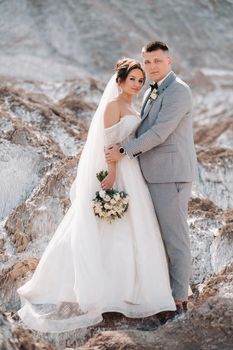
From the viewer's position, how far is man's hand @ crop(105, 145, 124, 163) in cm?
517

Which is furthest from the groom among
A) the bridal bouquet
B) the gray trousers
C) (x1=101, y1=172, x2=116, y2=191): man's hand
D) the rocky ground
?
the rocky ground

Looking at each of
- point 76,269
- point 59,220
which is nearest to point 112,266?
point 76,269

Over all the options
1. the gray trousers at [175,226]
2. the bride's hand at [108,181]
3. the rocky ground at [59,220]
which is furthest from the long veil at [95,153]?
the rocky ground at [59,220]

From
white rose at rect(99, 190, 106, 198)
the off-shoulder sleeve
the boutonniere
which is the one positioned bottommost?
white rose at rect(99, 190, 106, 198)

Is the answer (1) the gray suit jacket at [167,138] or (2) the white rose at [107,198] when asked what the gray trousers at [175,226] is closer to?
(1) the gray suit jacket at [167,138]

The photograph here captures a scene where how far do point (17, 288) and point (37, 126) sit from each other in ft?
12.9

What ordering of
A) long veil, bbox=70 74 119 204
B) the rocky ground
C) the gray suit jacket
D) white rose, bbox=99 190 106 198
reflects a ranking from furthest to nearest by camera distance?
long veil, bbox=70 74 119 204 → white rose, bbox=99 190 106 198 → the gray suit jacket → the rocky ground

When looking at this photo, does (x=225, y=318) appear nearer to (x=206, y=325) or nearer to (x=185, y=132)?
(x=206, y=325)

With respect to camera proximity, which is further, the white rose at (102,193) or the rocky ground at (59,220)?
the white rose at (102,193)

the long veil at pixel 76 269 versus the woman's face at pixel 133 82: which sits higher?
the woman's face at pixel 133 82

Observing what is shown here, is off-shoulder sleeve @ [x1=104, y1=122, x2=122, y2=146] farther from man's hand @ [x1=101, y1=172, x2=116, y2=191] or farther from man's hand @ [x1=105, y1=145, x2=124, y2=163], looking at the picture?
man's hand @ [x1=101, y1=172, x2=116, y2=191]

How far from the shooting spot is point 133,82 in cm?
526

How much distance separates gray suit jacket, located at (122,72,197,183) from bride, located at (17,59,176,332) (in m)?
0.13

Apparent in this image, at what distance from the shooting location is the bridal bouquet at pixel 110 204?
5.09 meters
